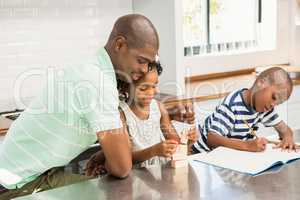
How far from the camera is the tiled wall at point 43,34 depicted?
Answer: 2.63 meters

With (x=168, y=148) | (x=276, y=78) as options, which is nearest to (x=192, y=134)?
(x=168, y=148)

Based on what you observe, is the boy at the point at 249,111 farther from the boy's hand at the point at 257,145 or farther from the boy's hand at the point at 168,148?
the boy's hand at the point at 168,148

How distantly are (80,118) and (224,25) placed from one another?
2.35m

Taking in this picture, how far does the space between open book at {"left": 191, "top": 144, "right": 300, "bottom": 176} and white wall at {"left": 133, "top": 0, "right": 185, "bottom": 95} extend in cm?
125

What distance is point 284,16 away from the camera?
3711mm

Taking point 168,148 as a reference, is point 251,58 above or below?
above

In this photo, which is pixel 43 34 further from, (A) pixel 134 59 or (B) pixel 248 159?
(B) pixel 248 159

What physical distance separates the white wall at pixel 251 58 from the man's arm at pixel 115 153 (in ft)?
6.56

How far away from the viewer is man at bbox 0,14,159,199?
4.64 ft

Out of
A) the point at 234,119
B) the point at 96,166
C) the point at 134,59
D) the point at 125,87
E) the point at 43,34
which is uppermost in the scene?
the point at 43,34

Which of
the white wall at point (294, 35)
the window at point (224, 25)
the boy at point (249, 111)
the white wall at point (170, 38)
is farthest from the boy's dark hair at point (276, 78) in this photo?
the white wall at point (294, 35)

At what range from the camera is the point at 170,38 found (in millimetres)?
2877

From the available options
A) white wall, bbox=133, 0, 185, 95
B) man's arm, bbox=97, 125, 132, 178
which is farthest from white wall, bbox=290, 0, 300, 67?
man's arm, bbox=97, 125, 132, 178

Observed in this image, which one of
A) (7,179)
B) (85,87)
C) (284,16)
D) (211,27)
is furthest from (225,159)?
(284,16)
